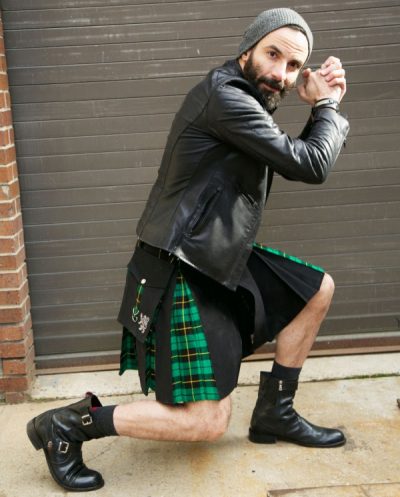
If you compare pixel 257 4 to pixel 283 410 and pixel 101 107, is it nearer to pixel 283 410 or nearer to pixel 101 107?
pixel 101 107

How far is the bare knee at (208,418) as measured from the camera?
3.17 metres

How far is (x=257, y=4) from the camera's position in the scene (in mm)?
4109

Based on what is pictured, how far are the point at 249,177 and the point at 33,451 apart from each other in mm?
1693

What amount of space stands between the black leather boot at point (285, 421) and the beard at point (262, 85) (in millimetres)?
1303

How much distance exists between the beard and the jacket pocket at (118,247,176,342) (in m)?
0.78

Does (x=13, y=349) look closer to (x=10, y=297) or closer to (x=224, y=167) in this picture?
(x=10, y=297)

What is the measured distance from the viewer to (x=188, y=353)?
3135 mm

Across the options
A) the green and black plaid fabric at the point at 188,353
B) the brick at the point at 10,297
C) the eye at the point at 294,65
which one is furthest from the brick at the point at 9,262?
the eye at the point at 294,65

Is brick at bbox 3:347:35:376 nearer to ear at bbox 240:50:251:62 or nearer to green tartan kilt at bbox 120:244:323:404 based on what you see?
green tartan kilt at bbox 120:244:323:404

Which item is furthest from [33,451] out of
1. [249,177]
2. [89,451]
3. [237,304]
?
[249,177]

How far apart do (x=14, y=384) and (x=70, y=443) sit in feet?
3.24

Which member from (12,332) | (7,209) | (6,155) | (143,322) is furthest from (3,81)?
(143,322)

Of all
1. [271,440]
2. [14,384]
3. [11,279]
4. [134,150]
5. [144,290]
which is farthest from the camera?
[134,150]

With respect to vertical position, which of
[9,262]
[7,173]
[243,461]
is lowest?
[243,461]
